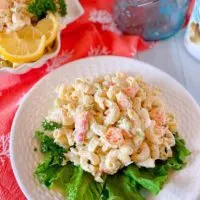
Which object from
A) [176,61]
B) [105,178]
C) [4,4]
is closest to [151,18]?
[176,61]

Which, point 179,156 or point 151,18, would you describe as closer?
point 179,156

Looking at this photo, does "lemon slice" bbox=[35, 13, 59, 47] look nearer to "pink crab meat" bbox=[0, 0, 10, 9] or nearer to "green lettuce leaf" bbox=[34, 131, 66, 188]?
"pink crab meat" bbox=[0, 0, 10, 9]

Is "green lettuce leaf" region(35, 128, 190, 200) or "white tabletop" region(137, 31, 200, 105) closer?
"green lettuce leaf" region(35, 128, 190, 200)

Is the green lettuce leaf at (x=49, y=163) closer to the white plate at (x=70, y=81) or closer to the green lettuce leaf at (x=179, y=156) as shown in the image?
the white plate at (x=70, y=81)

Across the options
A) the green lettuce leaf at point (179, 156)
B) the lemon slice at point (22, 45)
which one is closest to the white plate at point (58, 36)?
the lemon slice at point (22, 45)

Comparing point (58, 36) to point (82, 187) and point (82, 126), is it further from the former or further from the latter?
point (82, 187)

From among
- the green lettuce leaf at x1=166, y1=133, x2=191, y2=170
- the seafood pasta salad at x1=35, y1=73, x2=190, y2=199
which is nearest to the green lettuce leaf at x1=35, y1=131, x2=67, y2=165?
the seafood pasta salad at x1=35, y1=73, x2=190, y2=199

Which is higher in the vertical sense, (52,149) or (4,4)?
(4,4)
